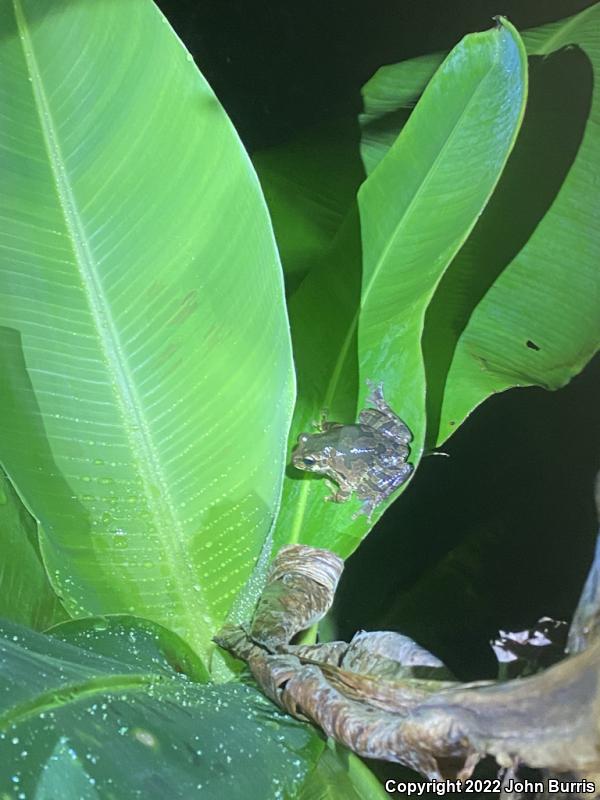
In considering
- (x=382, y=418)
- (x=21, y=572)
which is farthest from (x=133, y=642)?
(x=382, y=418)

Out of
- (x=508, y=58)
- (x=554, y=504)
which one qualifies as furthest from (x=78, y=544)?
(x=554, y=504)

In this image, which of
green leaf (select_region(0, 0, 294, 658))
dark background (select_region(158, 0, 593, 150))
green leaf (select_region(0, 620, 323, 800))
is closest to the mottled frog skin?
green leaf (select_region(0, 0, 294, 658))

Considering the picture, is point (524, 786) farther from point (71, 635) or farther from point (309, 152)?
point (309, 152)

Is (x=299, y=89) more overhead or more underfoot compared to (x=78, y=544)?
more overhead

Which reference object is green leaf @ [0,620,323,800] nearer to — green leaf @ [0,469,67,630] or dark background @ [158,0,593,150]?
green leaf @ [0,469,67,630]

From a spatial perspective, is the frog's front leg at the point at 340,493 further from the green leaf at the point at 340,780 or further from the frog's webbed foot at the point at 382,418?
the green leaf at the point at 340,780

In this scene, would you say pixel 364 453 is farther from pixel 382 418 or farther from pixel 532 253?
pixel 532 253
